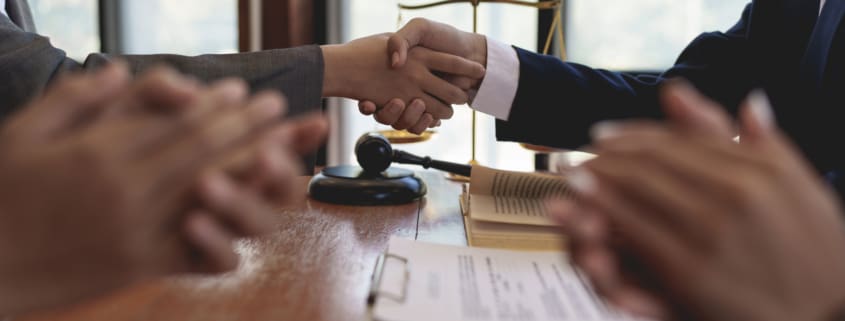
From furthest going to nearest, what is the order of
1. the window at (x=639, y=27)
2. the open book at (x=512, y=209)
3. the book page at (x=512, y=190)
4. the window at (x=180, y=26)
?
the window at (x=180, y=26) < the window at (x=639, y=27) < the book page at (x=512, y=190) < the open book at (x=512, y=209)

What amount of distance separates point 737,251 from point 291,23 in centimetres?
271

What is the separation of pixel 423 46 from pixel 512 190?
1.56ft

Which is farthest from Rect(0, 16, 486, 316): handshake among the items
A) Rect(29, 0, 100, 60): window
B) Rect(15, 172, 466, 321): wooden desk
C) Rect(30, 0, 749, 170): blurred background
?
Rect(29, 0, 100, 60): window

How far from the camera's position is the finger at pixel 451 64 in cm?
135

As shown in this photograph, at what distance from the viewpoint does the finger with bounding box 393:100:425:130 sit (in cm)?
141

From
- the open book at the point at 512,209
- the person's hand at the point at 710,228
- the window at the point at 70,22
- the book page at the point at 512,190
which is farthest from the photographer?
the window at the point at 70,22

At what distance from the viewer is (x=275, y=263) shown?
674 mm

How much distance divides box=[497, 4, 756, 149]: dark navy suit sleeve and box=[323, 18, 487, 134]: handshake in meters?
0.13

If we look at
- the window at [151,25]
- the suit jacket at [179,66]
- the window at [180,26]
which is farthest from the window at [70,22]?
the suit jacket at [179,66]

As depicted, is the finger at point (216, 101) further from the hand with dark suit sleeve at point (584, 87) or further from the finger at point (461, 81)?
the finger at point (461, 81)

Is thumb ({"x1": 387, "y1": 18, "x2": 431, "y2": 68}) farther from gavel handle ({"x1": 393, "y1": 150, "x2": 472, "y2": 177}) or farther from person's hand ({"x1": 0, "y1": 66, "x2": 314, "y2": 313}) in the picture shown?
person's hand ({"x1": 0, "y1": 66, "x2": 314, "y2": 313})

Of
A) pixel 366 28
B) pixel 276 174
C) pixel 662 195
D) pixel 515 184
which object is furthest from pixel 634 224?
pixel 366 28

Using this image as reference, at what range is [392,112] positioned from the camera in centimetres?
141

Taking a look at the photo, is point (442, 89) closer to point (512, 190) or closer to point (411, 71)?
point (411, 71)
